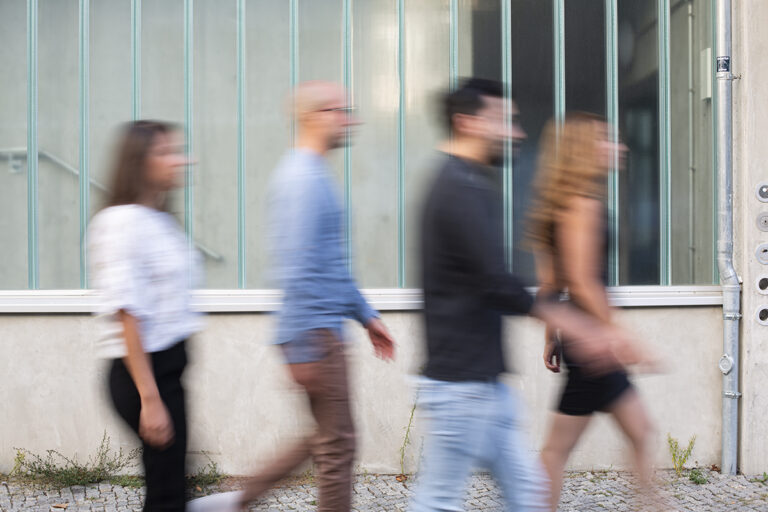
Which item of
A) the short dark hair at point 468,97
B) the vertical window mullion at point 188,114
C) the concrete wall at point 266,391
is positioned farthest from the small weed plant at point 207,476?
the short dark hair at point 468,97

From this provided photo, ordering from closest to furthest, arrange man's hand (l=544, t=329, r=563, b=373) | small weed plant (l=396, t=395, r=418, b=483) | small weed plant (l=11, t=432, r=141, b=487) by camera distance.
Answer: man's hand (l=544, t=329, r=563, b=373) → small weed plant (l=11, t=432, r=141, b=487) → small weed plant (l=396, t=395, r=418, b=483)

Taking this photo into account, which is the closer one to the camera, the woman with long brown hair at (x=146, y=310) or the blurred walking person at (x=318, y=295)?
the woman with long brown hair at (x=146, y=310)

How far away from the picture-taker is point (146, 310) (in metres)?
3.17

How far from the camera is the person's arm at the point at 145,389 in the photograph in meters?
3.09

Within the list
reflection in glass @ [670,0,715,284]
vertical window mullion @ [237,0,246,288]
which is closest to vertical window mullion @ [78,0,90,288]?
vertical window mullion @ [237,0,246,288]

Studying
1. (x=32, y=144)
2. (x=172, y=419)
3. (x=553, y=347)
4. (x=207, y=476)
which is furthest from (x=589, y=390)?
(x=32, y=144)

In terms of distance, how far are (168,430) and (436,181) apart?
1244 millimetres

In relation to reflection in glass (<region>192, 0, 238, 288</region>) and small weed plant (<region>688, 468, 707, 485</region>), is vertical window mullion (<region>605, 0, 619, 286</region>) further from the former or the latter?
reflection in glass (<region>192, 0, 238, 288</region>)

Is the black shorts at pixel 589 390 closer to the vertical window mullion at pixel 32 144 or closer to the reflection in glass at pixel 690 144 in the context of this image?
the reflection in glass at pixel 690 144

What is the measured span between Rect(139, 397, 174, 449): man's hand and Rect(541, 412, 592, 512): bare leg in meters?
1.69

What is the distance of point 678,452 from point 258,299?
9.73 ft

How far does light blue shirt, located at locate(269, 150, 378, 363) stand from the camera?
3443mm

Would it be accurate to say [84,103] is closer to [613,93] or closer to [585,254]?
[613,93]

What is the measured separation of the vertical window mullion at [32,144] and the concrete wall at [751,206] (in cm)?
461
